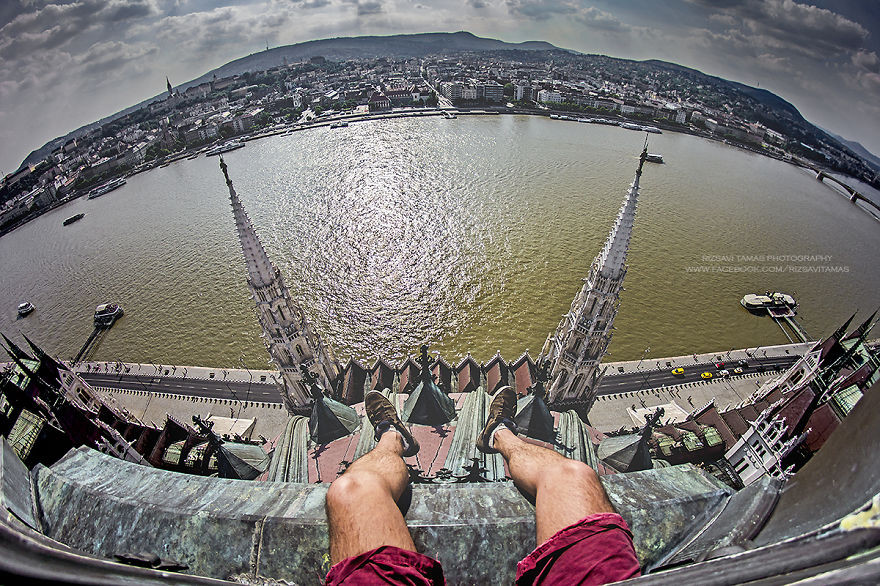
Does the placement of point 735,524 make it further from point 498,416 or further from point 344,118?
point 344,118

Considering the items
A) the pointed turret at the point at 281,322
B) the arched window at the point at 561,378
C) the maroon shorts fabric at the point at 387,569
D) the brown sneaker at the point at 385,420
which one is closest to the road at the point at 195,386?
the pointed turret at the point at 281,322

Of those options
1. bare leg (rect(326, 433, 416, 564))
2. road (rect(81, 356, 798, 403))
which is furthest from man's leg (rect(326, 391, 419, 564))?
road (rect(81, 356, 798, 403))

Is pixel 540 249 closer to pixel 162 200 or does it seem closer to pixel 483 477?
pixel 483 477

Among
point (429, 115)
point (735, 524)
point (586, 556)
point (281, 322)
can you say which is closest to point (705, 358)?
point (281, 322)

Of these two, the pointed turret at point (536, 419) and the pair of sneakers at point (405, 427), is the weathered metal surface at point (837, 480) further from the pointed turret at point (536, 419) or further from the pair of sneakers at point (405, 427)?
the pointed turret at point (536, 419)

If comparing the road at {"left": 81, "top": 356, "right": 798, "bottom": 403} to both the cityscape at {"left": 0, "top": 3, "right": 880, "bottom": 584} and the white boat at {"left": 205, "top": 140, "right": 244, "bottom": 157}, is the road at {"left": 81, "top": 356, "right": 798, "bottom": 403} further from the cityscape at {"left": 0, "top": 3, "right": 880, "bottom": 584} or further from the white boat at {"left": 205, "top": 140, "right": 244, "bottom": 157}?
the white boat at {"left": 205, "top": 140, "right": 244, "bottom": 157}

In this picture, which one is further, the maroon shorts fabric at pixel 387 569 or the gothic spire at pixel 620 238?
the gothic spire at pixel 620 238

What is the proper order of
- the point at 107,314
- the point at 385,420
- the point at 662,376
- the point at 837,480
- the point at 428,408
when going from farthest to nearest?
1. the point at 107,314
2. the point at 662,376
3. the point at 428,408
4. the point at 385,420
5. the point at 837,480

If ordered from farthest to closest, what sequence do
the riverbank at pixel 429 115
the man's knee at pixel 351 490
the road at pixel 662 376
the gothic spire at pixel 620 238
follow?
the riverbank at pixel 429 115
the road at pixel 662 376
the gothic spire at pixel 620 238
the man's knee at pixel 351 490
